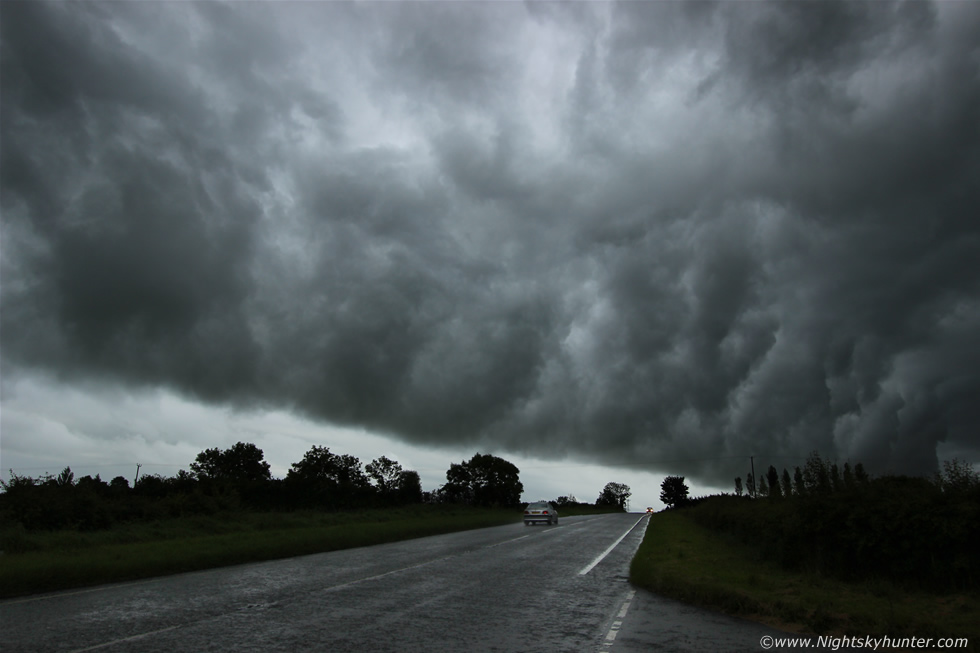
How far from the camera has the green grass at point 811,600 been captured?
9.71 meters

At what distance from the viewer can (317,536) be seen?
26.1m

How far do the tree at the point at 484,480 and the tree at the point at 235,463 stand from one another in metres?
38.2

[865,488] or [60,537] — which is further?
[60,537]

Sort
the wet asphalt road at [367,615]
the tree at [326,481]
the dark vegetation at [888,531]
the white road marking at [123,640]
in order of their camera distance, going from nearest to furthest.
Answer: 1. the white road marking at [123,640]
2. the wet asphalt road at [367,615]
3. the dark vegetation at [888,531]
4. the tree at [326,481]

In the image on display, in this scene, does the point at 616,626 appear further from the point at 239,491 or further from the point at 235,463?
the point at 235,463

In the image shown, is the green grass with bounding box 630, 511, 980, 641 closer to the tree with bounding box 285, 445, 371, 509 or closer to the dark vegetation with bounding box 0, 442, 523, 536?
the dark vegetation with bounding box 0, 442, 523, 536

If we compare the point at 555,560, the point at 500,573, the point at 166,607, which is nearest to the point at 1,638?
the point at 166,607

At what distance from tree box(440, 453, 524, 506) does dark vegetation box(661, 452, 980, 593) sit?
122 meters

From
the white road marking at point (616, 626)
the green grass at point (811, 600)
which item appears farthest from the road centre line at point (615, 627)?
the green grass at point (811, 600)

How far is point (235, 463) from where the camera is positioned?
405 feet

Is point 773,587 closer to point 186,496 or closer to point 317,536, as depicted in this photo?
point 317,536

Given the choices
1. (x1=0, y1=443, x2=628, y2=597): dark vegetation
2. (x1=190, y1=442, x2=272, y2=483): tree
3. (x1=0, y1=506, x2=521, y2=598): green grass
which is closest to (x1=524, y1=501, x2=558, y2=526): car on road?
(x1=0, y1=443, x2=628, y2=597): dark vegetation

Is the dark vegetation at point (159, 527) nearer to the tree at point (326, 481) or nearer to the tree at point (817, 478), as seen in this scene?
the tree at point (326, 481)

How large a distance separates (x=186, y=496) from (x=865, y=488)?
→ 4476cm
